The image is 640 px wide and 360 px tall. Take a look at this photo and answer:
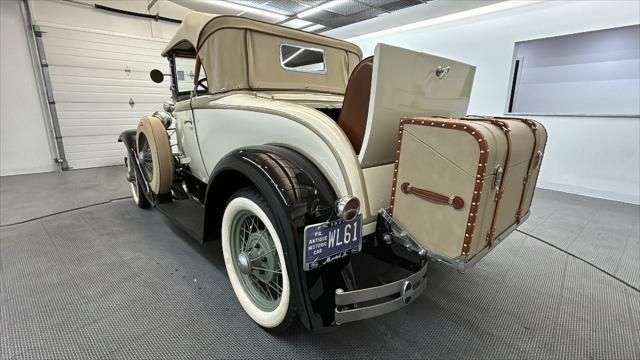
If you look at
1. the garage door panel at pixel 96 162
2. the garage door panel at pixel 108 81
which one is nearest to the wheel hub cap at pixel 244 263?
the garage door panel at pixel 96 162

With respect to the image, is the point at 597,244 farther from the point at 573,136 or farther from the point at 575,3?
the point at 575,3

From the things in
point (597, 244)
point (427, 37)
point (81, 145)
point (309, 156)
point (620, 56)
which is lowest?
point (597, 244)

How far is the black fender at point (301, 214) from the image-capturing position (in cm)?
132

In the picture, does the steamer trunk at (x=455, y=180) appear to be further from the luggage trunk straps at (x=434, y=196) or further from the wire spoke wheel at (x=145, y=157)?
the wire spoke wheel at (x=145, y=157)

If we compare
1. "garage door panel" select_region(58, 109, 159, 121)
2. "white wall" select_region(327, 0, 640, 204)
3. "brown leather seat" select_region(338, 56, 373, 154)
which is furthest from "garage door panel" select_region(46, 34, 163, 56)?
"brown leather seat" select_region(338, 56, 373, 154)

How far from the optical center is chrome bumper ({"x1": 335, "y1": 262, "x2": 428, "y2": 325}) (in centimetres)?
128

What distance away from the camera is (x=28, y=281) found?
6.95ft

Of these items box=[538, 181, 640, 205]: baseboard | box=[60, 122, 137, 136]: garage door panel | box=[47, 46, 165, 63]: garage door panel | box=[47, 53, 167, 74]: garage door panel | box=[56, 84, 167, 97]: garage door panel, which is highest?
box=[47, 46, 165, 63]: garage door panel

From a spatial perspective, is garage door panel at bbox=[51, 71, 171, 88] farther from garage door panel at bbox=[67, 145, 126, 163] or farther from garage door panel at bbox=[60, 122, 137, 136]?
garage door panel at bbox=[67, 145, 126, 163]

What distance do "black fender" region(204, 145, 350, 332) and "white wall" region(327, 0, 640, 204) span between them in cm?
561

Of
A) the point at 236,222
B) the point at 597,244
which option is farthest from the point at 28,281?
the point at 597,244

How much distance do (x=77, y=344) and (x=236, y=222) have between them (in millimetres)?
1034

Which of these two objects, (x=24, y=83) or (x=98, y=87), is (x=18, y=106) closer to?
(x=24, y=83)

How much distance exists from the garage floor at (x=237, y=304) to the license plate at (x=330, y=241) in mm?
620
